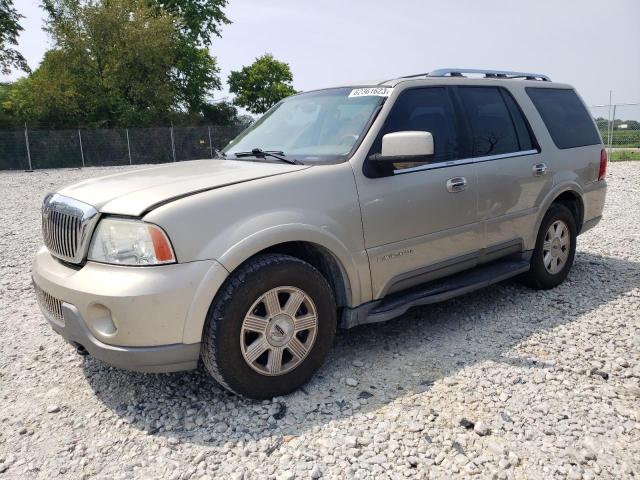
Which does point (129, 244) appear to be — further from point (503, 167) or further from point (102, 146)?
point (102, 146)

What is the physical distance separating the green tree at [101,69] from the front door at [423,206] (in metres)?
32.3

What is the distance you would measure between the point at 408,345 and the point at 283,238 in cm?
148

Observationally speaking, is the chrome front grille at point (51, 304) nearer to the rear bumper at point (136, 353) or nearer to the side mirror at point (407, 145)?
the rear bumper at point (136, 353)

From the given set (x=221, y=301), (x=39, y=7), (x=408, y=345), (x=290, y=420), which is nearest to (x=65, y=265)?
(x=221, y=301)

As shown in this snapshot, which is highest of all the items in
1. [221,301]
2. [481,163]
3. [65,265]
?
[481,163]

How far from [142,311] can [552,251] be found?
153 inches

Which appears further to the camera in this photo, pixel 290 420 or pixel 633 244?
pixel 633 244

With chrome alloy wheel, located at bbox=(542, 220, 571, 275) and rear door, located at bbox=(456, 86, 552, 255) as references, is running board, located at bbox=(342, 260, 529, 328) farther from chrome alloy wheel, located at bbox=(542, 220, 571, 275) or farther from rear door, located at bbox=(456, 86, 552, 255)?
chrome alloy wheel, located at bbox=(542, 220, 571, 275)

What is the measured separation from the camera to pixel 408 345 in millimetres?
3844

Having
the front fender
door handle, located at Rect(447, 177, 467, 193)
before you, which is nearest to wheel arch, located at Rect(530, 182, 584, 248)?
door handle, located at Rect(447, 177, 467, 193)

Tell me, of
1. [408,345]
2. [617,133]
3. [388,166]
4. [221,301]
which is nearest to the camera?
[221,301]

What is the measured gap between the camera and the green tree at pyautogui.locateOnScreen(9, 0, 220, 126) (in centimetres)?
3119

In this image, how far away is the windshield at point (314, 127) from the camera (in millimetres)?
3541

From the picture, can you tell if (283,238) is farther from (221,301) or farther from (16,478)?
(16,478)
